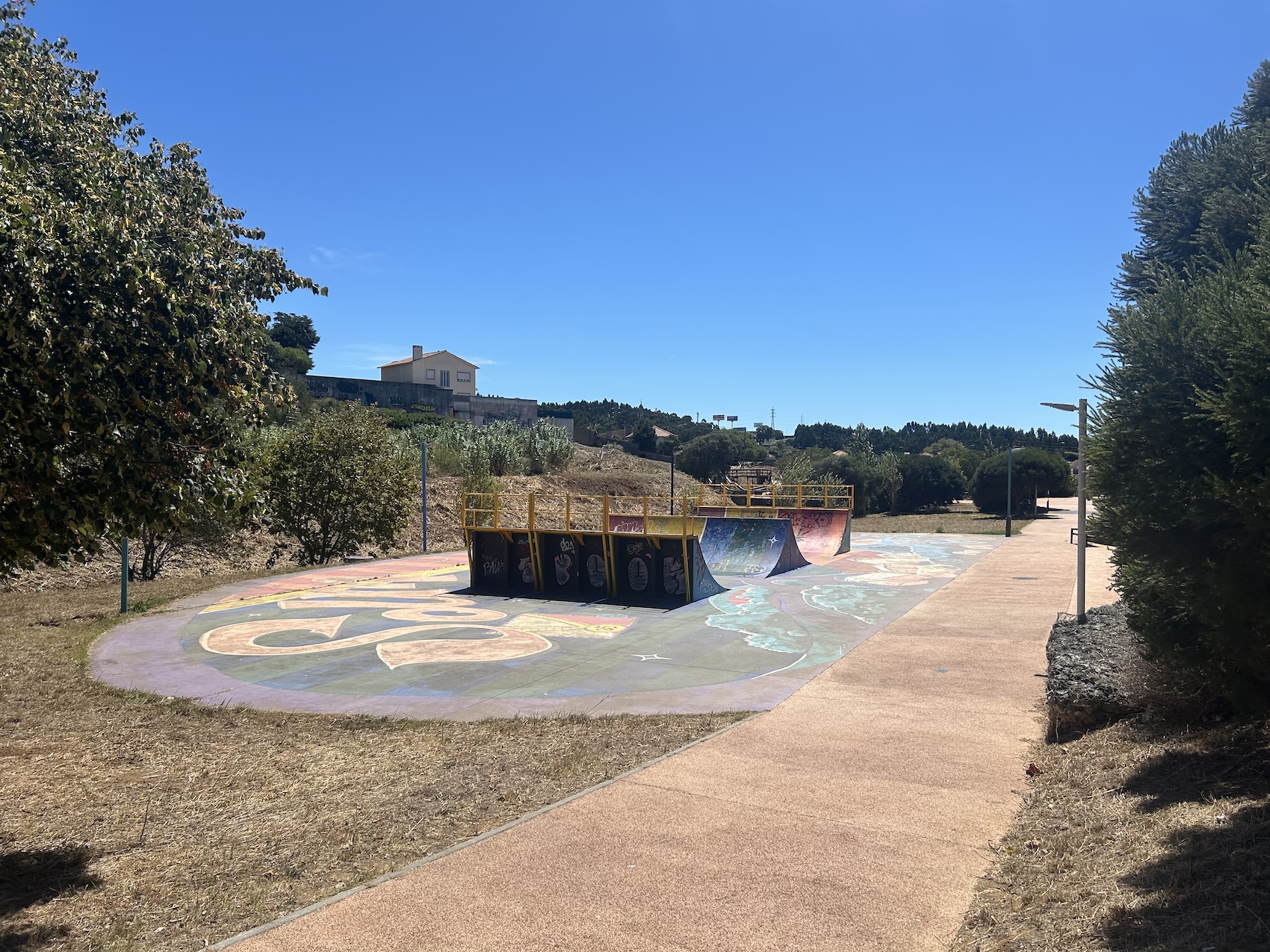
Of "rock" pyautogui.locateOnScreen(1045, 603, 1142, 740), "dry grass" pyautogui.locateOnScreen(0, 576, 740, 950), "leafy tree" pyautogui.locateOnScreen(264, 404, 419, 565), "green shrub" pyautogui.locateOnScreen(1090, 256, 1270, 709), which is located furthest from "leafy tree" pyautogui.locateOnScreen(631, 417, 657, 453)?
"green shrub" pyautogui.locateOnScreen(1090, 256, 1270, 709)

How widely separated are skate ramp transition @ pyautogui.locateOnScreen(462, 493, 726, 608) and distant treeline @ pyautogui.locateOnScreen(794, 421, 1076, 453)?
90236mm

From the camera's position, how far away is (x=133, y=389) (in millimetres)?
5355

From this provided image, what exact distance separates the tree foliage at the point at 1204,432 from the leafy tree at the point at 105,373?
249 inches

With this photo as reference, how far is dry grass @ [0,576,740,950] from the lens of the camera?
5324 mm

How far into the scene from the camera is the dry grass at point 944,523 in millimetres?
44562

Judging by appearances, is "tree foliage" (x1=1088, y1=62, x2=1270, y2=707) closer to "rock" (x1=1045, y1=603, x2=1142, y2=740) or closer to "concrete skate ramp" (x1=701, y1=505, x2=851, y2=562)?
"rock" (x1=1045, y1=603, x2=1142, y2=740)

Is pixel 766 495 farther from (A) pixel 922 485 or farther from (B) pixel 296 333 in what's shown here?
(B) pixel 296 333

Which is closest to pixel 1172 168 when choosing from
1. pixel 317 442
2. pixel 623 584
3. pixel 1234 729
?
pixel 1234 729

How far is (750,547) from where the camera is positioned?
26250 mm

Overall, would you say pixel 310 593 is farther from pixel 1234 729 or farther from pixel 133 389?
pixel 1234 729

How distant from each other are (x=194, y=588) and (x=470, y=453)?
23.0 meters

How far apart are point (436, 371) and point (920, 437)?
8223 centimetres

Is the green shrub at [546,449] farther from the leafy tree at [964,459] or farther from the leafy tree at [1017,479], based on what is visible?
the leafy tree at [964,459]

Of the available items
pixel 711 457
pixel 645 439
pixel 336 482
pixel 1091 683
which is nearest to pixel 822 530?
pixel 336 482
